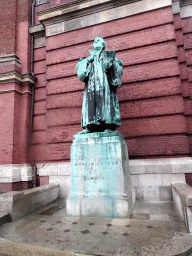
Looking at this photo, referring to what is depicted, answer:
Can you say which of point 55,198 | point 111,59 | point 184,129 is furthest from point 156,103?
point 55,198

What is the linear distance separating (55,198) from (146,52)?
6.67 m

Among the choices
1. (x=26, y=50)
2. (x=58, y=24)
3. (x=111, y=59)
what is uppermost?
(x=58, y=24)

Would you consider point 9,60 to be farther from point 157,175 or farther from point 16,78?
point 157,175

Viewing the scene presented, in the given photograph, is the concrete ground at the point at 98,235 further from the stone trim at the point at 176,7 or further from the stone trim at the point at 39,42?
the stone trim at the point at 39,42

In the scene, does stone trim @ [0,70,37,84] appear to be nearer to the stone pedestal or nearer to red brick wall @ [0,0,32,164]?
red brick wall @ [0,0,32,164]

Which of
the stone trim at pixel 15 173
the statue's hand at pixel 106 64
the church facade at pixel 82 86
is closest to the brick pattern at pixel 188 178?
the church facade at pixel 82 86

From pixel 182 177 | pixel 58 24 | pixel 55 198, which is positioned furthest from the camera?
pixel 58 24

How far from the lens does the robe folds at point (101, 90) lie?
493 centimetres

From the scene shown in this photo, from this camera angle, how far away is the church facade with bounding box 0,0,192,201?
255 inches

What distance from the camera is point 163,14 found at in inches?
285

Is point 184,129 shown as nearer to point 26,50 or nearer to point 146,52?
point 146,52

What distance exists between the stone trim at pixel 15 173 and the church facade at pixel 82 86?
0.04 meters

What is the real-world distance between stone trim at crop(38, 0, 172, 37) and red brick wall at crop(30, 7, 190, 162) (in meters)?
0.25

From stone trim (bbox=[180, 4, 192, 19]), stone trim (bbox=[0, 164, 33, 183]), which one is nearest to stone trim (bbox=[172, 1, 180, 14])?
stone trim (bbox=[180, 4, 192, 19])
